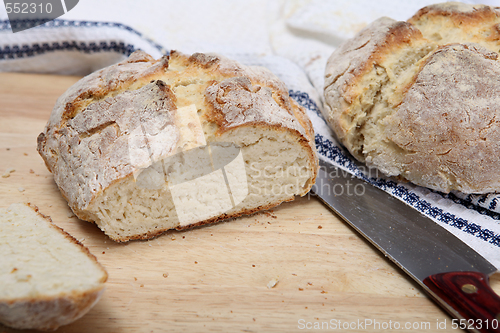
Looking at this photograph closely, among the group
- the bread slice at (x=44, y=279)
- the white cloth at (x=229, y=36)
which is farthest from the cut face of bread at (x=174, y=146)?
the white cloth at (x=229, y=36)

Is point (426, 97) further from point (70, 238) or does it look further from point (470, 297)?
point (70, 238)

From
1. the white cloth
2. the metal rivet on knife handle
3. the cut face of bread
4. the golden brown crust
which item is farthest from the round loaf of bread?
the golden brown crust

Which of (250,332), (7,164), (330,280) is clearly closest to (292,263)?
(330,280)

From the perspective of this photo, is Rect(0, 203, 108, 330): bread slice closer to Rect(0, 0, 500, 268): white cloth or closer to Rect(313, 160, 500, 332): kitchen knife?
Rect(313, 160, 500, 332): kitchen knife

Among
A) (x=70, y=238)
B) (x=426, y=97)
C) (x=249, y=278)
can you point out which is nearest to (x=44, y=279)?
(x=70, y=238)

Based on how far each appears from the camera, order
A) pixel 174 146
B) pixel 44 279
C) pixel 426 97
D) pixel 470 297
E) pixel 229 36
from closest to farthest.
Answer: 1. pixel 44 279
2. pixel 470 297
3. pixel 174 146
4. pixel 426 97
5. pixel 229 36
